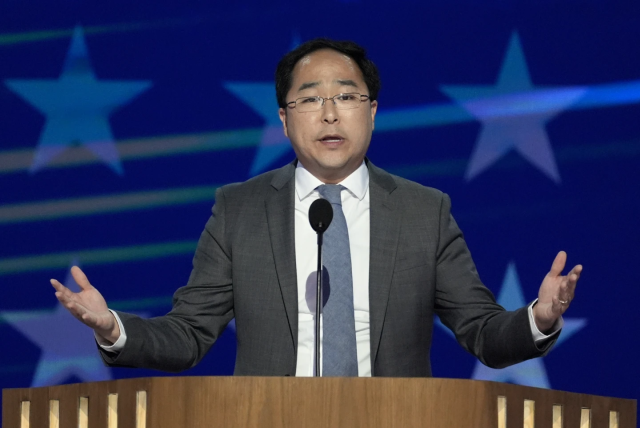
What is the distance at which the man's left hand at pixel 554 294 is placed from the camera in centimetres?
178

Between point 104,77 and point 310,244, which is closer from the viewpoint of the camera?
point 310,244

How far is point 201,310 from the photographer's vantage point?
229cm

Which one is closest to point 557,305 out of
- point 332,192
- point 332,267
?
point 332,267

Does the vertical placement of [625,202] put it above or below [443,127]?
below

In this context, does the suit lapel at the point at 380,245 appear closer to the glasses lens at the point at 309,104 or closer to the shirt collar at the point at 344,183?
the shirt collar at the point at 344,183

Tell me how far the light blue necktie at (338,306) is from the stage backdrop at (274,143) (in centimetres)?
88

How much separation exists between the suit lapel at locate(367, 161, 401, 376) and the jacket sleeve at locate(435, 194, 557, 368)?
0.13 metres

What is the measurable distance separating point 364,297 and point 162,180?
43.8 inches

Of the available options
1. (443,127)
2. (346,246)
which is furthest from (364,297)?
(443,127)

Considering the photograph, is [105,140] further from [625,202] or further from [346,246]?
[625,202]

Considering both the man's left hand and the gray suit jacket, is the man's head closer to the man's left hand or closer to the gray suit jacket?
the gray suit jacket

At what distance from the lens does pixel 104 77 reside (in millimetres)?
3143

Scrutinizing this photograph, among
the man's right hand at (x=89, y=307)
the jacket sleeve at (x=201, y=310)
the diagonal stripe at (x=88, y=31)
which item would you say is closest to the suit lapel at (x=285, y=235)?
the jacket sleeve at (x=201, y=310)

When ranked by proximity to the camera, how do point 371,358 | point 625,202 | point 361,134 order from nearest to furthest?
point 371,358
point 361,134
point 625,202
